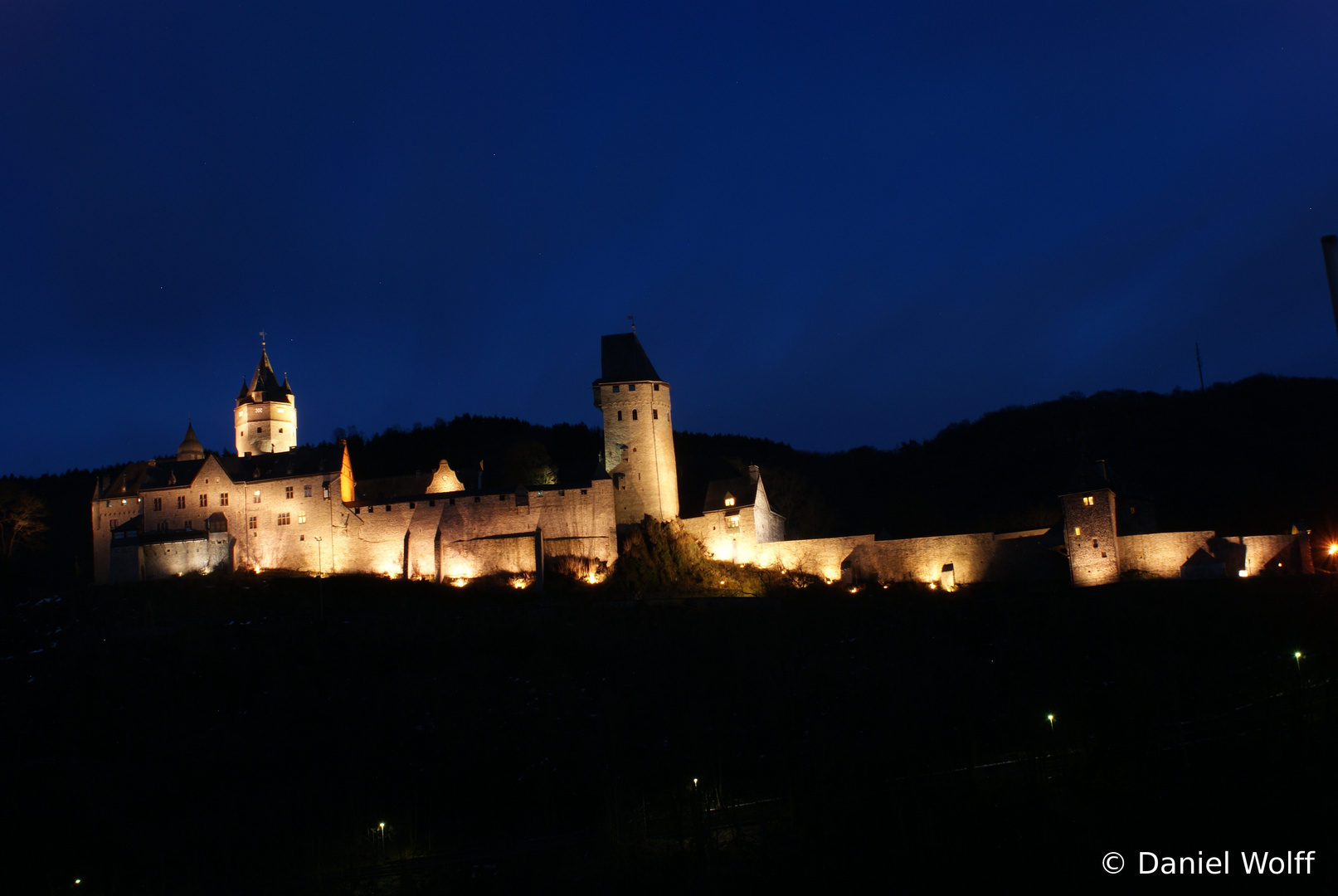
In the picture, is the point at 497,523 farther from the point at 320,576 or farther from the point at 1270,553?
the point at 1270,553

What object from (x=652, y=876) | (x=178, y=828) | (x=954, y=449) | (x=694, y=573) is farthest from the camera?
(x=954, y=449)

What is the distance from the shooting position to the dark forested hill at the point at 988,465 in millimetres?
65500

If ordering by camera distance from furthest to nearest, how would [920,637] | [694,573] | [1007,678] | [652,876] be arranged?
[694,573] → [920,637] → [1007,678] → [652,876]

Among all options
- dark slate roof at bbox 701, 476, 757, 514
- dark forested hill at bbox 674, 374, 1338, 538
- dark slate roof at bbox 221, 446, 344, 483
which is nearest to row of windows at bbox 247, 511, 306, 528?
dark slate roof at bbox 221, 446, 344, 483

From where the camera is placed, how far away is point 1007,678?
37.4 metres

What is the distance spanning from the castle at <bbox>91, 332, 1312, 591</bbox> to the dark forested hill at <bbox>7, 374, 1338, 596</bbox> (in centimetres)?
657

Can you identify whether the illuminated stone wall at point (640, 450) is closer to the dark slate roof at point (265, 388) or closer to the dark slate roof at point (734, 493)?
the dark slate roof at point (734, 493)

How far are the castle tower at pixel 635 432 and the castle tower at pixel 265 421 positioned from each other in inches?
827

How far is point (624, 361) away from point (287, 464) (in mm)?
17397

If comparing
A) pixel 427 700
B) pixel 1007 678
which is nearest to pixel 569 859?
pixel 427 700

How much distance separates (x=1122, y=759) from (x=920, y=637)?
957 cm

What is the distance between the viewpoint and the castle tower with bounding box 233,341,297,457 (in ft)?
212

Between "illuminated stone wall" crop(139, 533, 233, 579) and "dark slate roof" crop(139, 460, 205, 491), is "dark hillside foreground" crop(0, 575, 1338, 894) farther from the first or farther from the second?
"dark slate roof" crop(139, 460, 205, 491)

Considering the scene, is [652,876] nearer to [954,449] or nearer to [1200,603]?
[1200,603]
